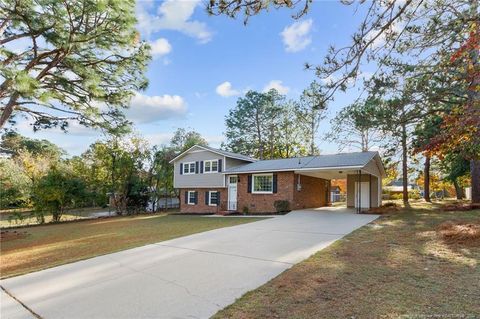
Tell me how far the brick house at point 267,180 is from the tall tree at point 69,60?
33.4 feet

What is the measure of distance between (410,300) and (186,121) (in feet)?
127

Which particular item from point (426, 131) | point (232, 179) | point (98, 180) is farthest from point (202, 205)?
point (426, 131)

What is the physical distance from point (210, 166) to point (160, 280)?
18.2 metres

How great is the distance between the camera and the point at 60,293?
5215 mm

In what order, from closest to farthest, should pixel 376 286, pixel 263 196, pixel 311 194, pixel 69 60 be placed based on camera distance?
1. pixel 376 286
2. pixel 69 60
3. pixel 263 196
4. pixel 311 194

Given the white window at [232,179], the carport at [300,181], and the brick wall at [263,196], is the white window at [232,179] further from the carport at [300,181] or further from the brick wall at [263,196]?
the brick wall at [263,196]

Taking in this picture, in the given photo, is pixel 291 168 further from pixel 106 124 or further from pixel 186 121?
pixel 186 121

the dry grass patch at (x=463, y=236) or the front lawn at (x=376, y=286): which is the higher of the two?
the dry grass patch at (x=463, y=236)

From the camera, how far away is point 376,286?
4.46 meters

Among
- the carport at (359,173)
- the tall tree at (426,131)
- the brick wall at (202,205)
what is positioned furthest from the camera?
the brick wall at (202,205)

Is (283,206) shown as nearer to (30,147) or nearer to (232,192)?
(232,192)

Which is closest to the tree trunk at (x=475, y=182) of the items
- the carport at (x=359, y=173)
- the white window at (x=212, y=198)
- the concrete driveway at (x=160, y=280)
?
the carport at (x=359, y=173)

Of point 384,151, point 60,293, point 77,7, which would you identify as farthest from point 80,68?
point 384,151

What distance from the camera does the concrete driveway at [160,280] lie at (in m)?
4.34
